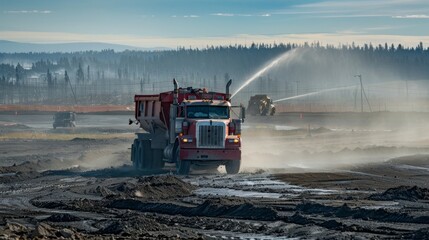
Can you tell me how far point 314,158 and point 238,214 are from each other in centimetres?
2685

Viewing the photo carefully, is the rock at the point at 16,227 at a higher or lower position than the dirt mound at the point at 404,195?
higher

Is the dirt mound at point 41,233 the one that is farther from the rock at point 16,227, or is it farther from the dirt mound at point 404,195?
the dirt mound at point 404,195

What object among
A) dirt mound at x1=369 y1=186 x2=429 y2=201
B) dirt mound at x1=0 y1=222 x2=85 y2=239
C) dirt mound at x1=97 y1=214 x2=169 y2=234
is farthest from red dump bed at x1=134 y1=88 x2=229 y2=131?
dirt mound at x1=0 y1=222 x2=85 y2=239

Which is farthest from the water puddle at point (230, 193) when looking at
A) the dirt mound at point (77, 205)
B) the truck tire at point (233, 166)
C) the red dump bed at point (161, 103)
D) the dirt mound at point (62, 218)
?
the red dump bed at point (161, 103)

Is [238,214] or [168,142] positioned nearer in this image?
[238,214]

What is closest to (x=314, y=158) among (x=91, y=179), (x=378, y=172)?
(x=378, y=172)

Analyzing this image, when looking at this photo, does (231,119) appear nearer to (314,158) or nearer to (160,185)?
(160,185)

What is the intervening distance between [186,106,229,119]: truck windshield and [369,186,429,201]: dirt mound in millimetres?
11517

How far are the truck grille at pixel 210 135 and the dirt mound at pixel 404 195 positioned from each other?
10983 mm

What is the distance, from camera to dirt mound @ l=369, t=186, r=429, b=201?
28.8m

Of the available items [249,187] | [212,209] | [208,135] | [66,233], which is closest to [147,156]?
[208,135]

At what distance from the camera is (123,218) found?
24484 millimetres

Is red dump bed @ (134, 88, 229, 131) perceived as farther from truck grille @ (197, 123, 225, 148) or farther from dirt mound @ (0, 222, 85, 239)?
dirt mound @ (0, 222, 85, 239)

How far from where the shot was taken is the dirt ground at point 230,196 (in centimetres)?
2233
